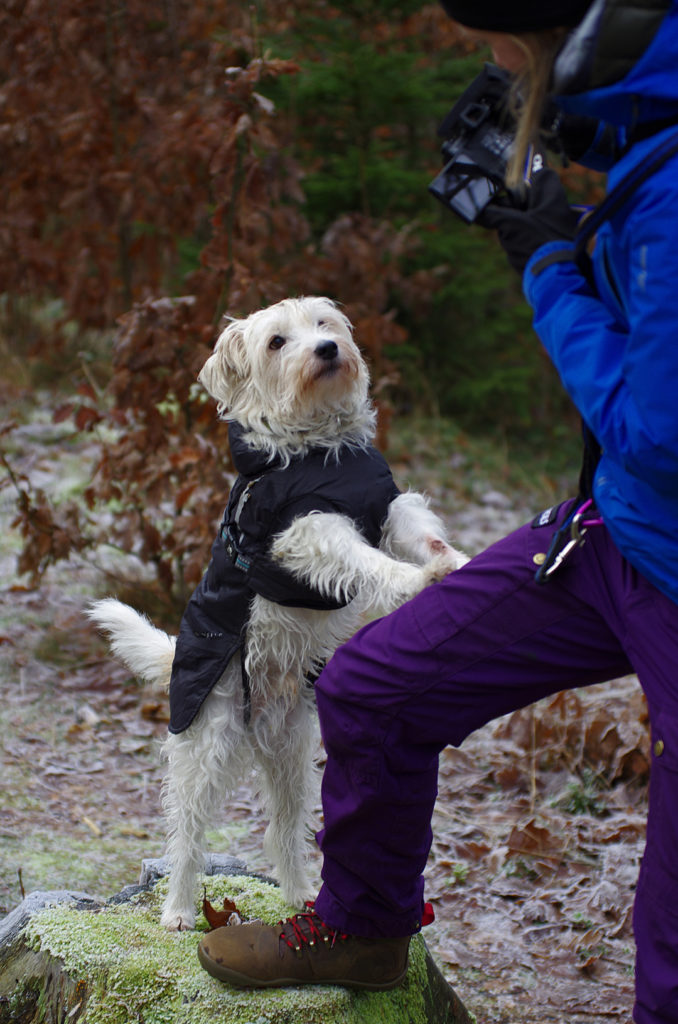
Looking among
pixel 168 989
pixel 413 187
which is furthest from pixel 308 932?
pixel 413 187

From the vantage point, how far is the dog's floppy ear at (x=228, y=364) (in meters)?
3.26

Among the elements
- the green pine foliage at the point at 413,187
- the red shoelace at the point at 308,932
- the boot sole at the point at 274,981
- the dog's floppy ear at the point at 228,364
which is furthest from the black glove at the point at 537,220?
the green pine foliage at the point at 413,187

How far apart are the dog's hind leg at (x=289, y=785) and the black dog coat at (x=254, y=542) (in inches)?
11.3

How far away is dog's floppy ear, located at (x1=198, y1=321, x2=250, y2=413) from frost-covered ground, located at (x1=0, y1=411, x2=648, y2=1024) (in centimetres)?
187

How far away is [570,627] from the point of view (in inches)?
82.8

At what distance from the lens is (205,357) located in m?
5.02

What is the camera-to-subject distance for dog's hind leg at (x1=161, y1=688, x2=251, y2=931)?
2.99m

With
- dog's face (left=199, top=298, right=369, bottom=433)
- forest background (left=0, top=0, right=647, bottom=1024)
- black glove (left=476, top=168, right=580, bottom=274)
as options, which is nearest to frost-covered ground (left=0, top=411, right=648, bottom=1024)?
forest background (left=0, top=0, right=647, bottom=1024)

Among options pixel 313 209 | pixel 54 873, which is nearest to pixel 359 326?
pixel 313 209

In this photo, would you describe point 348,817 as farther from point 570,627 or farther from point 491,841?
point 491,841

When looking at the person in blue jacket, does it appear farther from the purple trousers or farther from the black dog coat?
the black dog coat

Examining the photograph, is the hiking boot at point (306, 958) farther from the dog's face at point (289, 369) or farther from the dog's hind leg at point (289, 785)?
the dog's face at point (289, 369)

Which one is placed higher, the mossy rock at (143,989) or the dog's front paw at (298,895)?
the mossy rock at (143,989)

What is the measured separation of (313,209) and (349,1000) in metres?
7.23
